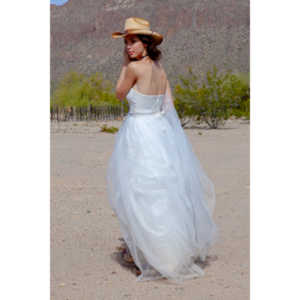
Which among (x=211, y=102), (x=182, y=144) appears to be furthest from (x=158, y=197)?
(x=211, y=102)

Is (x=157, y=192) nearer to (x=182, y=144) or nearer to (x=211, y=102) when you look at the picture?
(x=182, y=144)

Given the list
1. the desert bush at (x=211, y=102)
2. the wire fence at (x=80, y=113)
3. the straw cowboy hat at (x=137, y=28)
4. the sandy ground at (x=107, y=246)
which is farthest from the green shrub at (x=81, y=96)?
the straw cowboy hat at (x=137, y=28)

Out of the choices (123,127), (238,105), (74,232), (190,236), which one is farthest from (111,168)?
(238,105)

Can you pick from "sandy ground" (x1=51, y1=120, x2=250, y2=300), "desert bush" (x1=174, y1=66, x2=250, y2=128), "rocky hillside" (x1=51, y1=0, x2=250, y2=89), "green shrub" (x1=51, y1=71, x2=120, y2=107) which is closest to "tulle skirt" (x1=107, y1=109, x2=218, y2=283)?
"sandy ground" (x1=51, y1=120, x2=250, y2=300)

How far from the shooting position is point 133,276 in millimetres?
3902

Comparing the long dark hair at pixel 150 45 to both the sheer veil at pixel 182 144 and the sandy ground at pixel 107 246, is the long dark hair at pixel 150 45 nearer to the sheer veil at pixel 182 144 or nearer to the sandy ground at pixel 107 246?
the sheer veil at pixel 182 144

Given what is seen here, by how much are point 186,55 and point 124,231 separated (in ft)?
183

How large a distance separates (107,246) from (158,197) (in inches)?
53.9

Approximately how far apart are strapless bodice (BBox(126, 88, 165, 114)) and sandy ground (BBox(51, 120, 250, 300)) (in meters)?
1.36

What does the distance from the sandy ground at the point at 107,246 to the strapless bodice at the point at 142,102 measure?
1.36m

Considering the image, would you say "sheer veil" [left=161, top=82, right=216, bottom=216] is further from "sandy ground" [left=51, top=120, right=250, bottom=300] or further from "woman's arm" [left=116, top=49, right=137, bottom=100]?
"sandy ground" [left=51, top=120, right=250, bottom=300]

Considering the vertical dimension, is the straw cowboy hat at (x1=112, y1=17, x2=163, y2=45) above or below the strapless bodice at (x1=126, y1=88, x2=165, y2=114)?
above

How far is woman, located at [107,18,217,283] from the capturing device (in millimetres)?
3611

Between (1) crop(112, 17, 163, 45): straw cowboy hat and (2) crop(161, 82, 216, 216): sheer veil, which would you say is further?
(2) crop(161, 82, 216, 216): sheer veil
